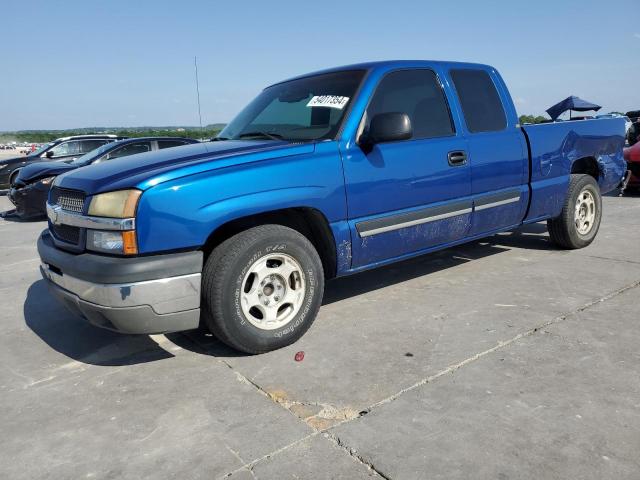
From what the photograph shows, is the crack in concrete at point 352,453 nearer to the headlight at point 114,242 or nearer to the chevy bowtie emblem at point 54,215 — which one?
the headlight at point 114,242

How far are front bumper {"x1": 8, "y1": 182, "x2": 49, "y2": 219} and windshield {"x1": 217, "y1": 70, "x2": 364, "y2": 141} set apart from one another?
5.94 m

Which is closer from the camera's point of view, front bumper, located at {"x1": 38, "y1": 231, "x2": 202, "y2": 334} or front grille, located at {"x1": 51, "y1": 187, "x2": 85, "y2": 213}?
front bumper, located at {"x1": 38, "y1": 231, "x2": 202, "y2": 334}

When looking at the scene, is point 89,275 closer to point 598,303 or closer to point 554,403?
point 554,403

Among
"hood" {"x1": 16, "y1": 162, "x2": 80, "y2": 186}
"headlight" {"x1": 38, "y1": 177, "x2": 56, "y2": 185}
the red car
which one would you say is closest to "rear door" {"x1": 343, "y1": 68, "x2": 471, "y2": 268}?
"hood" {"x1": 16, "y1": 162, "x2": 80, "y2": 186}

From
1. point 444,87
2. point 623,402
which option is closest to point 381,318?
point 623,402

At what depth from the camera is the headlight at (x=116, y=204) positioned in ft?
8.89

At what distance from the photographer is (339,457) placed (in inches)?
85.4

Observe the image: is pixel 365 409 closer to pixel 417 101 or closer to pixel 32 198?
pixel 417 101

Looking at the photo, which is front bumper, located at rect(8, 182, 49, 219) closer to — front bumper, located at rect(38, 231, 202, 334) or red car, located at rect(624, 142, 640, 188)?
front bumper, located at rect(38, 231, 202, 334)

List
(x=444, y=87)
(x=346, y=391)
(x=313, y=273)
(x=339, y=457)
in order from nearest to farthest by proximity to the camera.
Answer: (x=339, y=457), (x=346, y=391), (x=313, y=273), (x=444, y=87)

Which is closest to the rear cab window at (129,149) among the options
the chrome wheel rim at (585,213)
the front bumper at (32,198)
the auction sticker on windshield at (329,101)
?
the front bumper at (32,198)

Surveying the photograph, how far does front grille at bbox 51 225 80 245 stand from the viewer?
10.0 feet

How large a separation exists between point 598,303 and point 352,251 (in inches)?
76.2

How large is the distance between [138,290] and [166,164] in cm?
78
